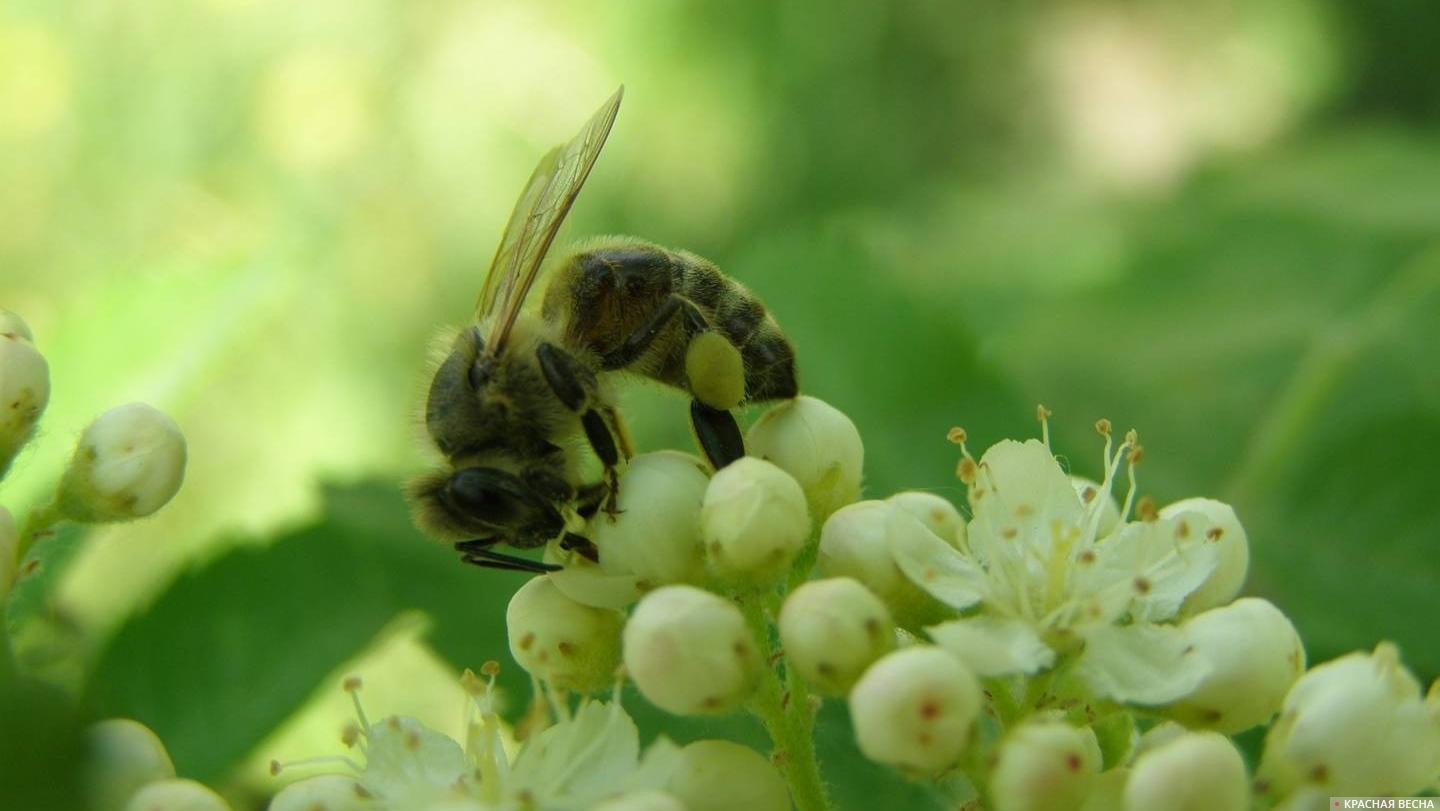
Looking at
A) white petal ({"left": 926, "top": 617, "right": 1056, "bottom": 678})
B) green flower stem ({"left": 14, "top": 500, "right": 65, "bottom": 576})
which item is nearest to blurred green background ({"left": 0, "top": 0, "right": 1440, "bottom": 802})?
green flower stem ({"left": 14, "top": 500, "right": 65, "bottom": 576})

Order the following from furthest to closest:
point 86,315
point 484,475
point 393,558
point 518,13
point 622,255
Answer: point 518,13 < point 86,315 < point 393,558 < point 622,255 < point 484,475

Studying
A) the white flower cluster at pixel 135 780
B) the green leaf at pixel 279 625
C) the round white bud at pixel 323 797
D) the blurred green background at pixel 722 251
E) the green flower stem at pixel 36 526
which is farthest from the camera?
the blurred green background at pixel 722 251

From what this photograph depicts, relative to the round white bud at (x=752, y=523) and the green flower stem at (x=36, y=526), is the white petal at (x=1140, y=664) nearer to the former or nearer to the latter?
the round white bud at (x=752, y=523)

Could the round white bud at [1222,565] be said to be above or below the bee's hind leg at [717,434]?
below

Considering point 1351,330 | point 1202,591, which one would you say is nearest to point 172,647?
point 1202,591

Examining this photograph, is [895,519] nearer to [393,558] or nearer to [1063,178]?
[393,558]

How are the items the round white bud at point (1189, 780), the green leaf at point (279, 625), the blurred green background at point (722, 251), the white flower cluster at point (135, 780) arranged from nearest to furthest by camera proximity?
the round white bud at point (1189, 780) → the white flower cluster at point (135, 780) → the green leaf at point (279, 625) → the blurred green background at point (722, 251)

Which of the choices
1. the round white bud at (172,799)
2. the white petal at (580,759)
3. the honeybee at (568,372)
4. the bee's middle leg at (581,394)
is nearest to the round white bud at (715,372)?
the honeybee at (568,372)
